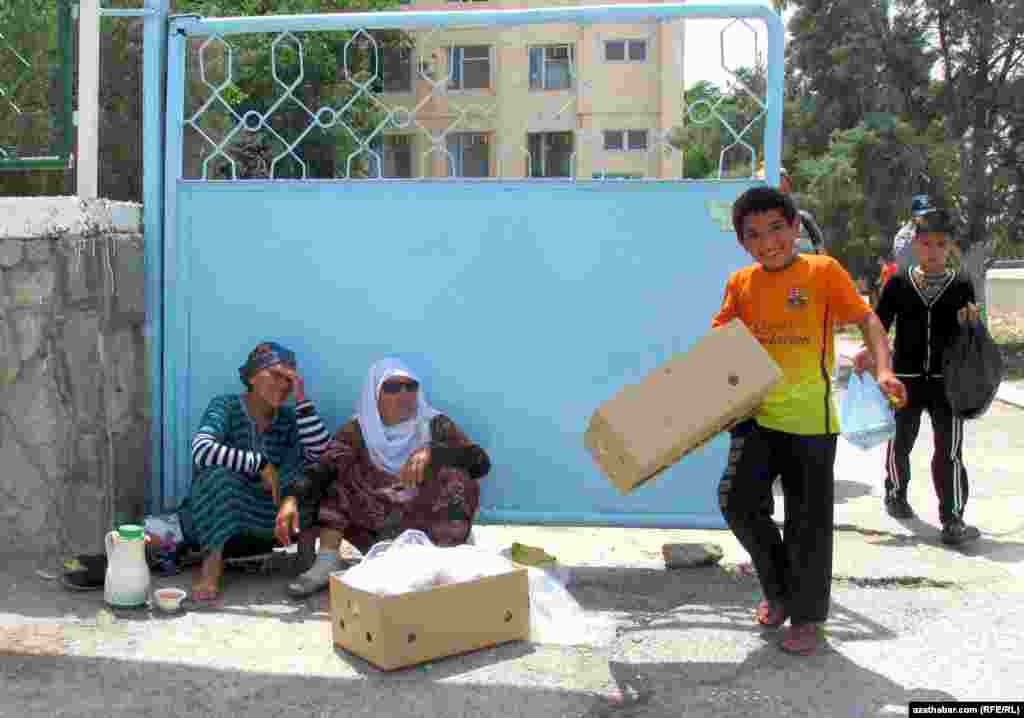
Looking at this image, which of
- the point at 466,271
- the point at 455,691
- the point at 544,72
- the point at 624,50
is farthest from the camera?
the point at 624,50

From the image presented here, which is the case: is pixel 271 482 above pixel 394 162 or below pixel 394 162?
below

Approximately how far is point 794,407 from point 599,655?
39.6 inches

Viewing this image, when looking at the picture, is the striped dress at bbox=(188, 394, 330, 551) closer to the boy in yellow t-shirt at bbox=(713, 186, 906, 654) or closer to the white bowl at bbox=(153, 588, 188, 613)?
the white bowl at bbox=(153, 588, 188, 613)

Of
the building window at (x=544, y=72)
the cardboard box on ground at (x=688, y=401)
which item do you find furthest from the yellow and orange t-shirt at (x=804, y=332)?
the building window at (x=544, y=72)

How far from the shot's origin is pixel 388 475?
4.34m

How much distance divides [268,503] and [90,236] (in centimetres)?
127

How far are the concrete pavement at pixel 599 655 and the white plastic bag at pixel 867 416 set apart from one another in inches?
35.1

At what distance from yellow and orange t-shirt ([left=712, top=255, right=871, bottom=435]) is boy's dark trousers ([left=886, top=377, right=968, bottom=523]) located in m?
1.84

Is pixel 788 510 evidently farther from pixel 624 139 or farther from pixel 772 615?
pixel 624 139

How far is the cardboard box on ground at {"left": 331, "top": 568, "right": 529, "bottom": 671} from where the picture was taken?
11.0ft

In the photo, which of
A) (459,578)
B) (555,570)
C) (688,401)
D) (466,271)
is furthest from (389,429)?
(688,401)

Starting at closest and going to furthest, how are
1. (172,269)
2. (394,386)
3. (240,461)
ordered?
(240,461)
(394,386)
(172,269)

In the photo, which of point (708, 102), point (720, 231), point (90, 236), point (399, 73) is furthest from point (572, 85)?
point (399, 73)

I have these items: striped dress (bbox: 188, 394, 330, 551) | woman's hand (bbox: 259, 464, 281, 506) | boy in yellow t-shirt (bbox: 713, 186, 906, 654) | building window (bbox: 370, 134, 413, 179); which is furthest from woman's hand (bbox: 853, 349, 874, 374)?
woman's hand (bbox: 259, 464, 281, 506)
